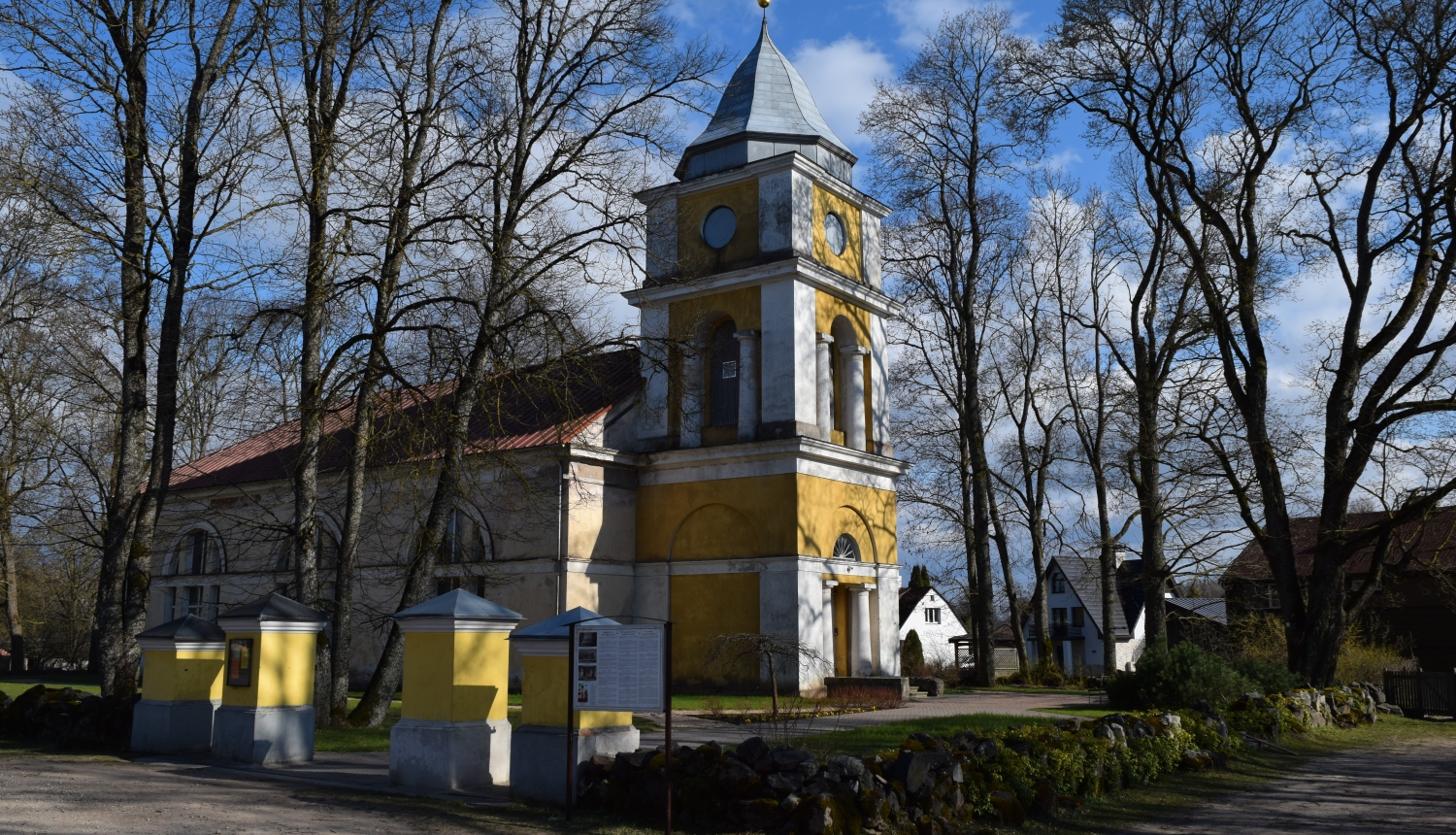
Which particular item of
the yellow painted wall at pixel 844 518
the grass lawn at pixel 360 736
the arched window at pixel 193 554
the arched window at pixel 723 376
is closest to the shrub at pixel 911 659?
the yellow painted wall at pixel 844 518

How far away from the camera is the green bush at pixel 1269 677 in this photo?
18.4m

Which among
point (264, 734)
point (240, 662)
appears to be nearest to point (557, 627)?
point (264, 734)

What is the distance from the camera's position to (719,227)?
1056 inches

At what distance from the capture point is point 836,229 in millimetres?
27562

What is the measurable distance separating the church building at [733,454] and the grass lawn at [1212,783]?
10394 mm

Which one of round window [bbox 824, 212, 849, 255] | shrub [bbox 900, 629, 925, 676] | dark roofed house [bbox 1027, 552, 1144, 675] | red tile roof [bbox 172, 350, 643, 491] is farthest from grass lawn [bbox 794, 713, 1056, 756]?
dark roofed house [bbox 1027, 552, 1144, 675]

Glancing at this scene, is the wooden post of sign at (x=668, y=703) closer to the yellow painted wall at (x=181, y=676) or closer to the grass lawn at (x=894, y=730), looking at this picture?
the grass lawn at (x=894, y=730)

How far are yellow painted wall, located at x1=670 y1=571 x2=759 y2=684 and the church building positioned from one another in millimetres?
49

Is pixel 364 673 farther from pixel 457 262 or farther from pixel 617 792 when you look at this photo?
pixel 617 792

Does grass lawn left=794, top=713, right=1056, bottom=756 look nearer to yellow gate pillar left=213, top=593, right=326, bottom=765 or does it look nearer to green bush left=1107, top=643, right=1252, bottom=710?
green bush left=1107, top=643, right=1252, bottom=710

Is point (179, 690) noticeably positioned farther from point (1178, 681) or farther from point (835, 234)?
point (835, 234)

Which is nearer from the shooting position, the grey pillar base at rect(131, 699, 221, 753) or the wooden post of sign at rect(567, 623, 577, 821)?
the wooden post of sign at rect(567, 623, 577, 821)

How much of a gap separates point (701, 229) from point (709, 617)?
9.32 meters

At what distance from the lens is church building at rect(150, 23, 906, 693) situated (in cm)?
2486
